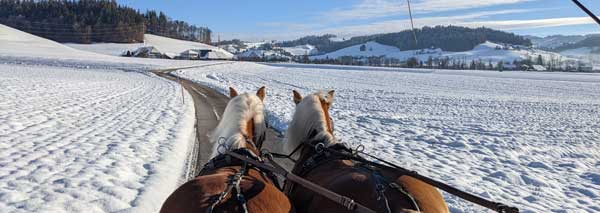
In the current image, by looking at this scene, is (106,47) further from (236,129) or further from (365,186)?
(365,186)

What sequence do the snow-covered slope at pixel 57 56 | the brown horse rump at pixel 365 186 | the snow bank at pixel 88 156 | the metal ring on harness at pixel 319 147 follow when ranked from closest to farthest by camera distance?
the brown horse rump at pixel 365 186, the metal ring on harness at pixel 319 147, the snow bank at pixel 88 156, the snow-covered slope at pixel 57 56

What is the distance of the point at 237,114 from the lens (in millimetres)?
3559

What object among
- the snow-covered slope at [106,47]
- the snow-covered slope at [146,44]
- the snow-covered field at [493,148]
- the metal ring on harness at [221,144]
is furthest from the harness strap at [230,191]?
the snow-covered slope at [106,47]

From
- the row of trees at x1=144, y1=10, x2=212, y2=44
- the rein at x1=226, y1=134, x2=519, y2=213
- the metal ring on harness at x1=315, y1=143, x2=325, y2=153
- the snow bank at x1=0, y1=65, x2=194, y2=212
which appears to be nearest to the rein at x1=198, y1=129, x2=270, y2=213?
the rein at x1=226, y1=134, x2=519, y2=213

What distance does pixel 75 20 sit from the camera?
382 feet

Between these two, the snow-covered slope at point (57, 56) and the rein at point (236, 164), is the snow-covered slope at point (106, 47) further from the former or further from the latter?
the rein at point (236, 164)

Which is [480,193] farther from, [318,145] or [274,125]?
[274,125]

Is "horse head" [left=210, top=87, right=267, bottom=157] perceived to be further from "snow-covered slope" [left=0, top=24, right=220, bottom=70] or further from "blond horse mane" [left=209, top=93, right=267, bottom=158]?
"snow-covered slope" [left=0, top=24, right=220, bottom=70]

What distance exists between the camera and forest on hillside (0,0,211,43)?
115 m

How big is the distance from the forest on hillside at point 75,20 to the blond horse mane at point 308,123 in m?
124

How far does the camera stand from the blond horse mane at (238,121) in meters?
3.38

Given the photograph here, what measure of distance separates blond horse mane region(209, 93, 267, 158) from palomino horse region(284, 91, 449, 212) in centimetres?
39

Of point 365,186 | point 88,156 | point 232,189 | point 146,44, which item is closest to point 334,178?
point 365,186

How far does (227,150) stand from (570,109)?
23492 mm
